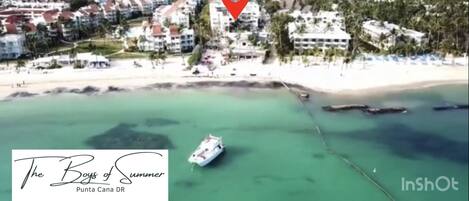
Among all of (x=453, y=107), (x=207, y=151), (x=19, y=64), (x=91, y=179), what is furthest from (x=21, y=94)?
(x=453, y=107)

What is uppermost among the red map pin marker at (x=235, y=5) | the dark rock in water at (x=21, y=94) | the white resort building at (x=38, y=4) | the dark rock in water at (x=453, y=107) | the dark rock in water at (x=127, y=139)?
the white resort building at (x=38, y=4)

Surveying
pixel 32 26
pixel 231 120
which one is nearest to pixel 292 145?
pixel 231 120

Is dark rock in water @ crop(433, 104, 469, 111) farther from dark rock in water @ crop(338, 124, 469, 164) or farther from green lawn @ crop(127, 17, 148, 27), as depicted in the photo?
green lawn @ crop(127, 17, 148, 27)

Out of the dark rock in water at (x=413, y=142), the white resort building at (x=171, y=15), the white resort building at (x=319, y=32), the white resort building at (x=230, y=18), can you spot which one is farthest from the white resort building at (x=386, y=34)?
the white resort building at (x=171, y=15)

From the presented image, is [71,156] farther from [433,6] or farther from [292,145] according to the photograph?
[433,6]

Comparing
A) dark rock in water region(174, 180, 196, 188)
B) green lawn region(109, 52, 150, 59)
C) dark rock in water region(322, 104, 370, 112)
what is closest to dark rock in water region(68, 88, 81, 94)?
green lawn region(109, 52, 150, 59)

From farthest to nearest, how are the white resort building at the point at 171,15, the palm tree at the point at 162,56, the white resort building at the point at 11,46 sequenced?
the white resort building at the point at 171,15
the palm tree at the point at 162,56
the white resort building at the point at 11,46

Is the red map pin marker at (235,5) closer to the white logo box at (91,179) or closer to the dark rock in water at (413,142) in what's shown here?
the dark rock in water at (413,142)
